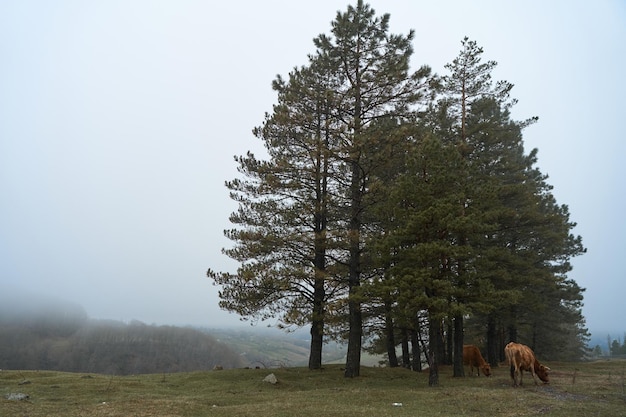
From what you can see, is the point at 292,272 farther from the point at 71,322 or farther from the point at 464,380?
the point at 71,322

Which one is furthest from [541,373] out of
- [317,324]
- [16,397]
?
[16,397]

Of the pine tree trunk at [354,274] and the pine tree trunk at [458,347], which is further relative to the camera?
the pine tree trunk at [458,347]

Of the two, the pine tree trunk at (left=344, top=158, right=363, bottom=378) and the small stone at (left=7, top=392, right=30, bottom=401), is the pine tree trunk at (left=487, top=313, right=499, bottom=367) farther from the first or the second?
the small stone at (left=7, top=392, right=30, bottom=401)

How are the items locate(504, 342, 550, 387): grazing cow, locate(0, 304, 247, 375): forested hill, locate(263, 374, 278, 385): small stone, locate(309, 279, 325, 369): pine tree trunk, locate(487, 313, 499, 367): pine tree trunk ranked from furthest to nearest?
1. locate(0, 304, 247, 375): forested hill
2. locate(487, 313, 499, 367): pine tree trunk
3. locate(309, 279, 325, 369): pine tree trunk
4. locate(263, 374, 278, 385): small stone
5. locate(504, 342, 550, 387): grazing cow

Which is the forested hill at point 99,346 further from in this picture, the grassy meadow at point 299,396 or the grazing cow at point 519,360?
the grazing cow at point 519,360

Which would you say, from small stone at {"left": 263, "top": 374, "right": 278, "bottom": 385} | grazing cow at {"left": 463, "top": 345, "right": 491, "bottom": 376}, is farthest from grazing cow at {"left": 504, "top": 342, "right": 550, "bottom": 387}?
small stone at {"left": 263, "top": 374, "right": 278, "bottom": 385}

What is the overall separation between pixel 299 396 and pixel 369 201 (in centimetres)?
933

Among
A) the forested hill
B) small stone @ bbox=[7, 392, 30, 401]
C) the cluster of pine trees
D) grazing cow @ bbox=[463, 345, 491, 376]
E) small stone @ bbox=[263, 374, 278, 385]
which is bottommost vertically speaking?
the forested hill

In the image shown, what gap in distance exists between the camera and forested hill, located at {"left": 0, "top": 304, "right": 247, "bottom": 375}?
110 metres

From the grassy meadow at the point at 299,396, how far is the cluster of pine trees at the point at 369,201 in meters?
2.36

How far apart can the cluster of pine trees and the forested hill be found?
268 feet

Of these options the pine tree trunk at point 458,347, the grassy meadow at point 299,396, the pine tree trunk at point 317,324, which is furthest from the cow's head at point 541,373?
the pine tree trunk at point 317,324

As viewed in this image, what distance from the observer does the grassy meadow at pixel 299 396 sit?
1095cm

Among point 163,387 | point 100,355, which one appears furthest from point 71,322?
point 163,387
